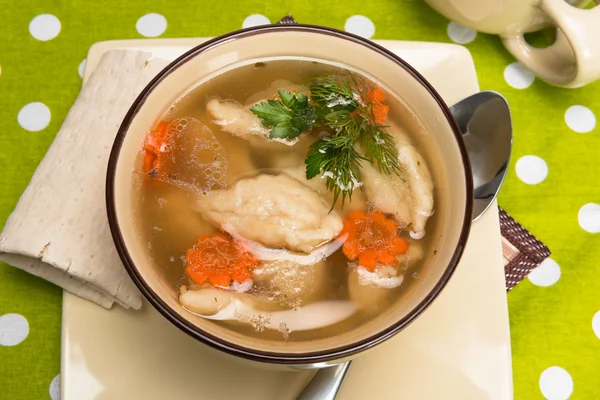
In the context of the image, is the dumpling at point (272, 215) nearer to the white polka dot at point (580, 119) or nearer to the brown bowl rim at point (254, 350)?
the brown bowl rim at point (254, 350)

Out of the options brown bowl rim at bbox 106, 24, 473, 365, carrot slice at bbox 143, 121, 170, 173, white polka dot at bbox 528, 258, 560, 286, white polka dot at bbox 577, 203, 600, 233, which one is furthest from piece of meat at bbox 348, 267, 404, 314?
white polka dot at bbox 577, 203, 600, 233

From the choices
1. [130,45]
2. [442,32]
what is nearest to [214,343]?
[130,45]

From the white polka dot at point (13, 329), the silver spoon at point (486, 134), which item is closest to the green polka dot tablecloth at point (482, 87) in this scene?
the white polka dot at point (13, 329)

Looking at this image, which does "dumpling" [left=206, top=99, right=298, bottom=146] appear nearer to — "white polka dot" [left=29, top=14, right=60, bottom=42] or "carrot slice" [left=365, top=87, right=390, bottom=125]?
"carrot slice" [left=365, top=87, right=390, bottom=125]

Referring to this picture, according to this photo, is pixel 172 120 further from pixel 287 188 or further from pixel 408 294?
pixel 408 294

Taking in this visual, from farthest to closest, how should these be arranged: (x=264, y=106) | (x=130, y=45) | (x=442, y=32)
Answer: (x=442, y=32), (x=130, y=45), (x=264, y=106)

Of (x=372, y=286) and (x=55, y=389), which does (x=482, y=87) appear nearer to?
(x=372, y=286)
